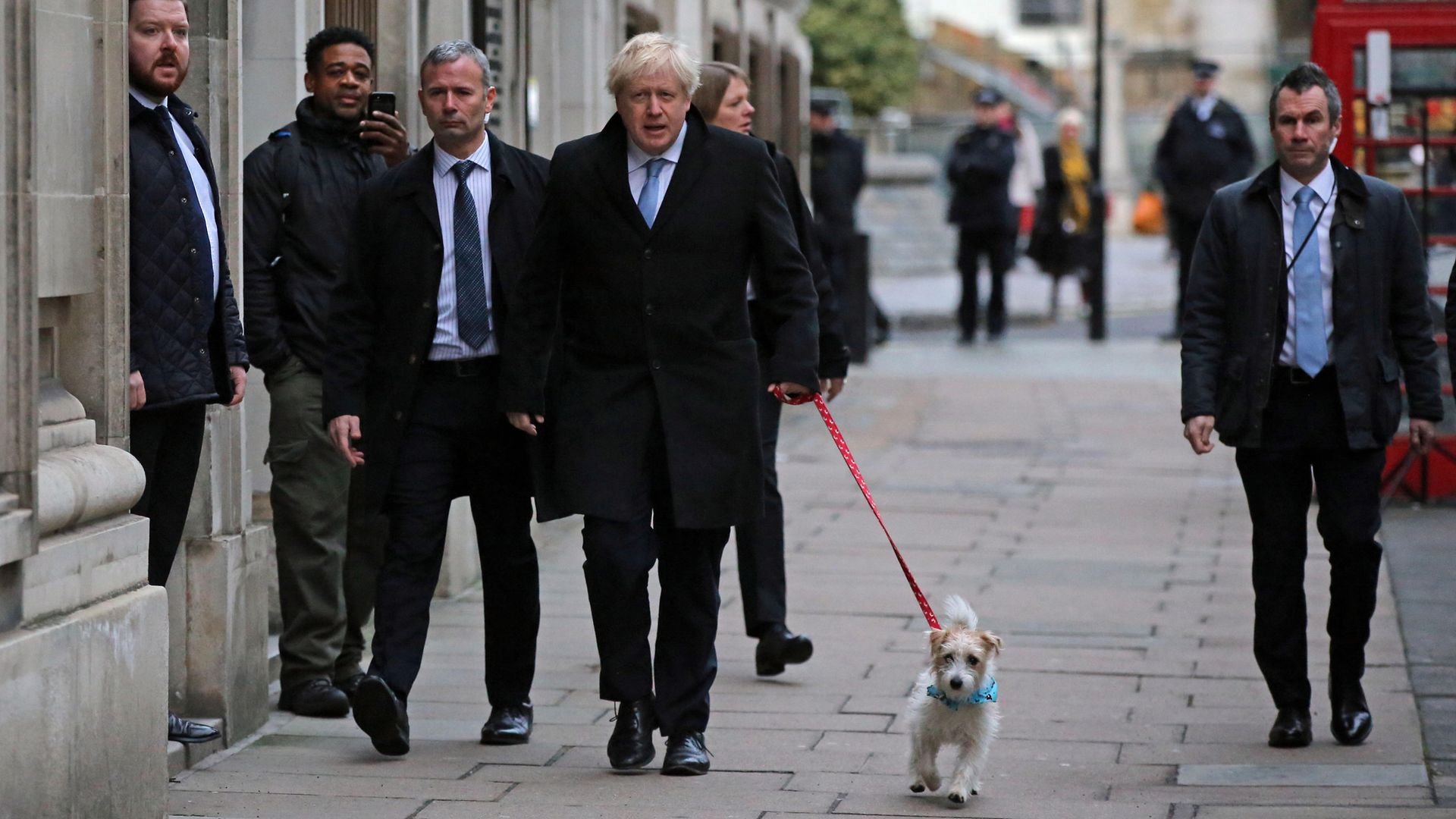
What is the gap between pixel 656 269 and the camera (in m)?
5.79

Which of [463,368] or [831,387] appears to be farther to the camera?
[831,387]

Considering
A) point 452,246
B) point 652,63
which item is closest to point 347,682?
point 452,246

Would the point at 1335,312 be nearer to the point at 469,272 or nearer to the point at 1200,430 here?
the point at 1200,430

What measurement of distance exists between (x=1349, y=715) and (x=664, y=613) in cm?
188

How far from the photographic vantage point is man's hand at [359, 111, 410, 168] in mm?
6754

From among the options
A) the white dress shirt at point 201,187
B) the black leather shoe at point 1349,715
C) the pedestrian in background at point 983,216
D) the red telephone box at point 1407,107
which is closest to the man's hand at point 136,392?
the white dress shirt at point 201,187

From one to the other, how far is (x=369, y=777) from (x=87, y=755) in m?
1.16

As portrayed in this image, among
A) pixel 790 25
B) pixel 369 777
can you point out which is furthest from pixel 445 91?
pixel 790 25

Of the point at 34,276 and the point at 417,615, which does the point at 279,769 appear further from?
the point at 34,276

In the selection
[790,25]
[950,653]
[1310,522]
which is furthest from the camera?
[790,25]

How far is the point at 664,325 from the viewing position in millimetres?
5785

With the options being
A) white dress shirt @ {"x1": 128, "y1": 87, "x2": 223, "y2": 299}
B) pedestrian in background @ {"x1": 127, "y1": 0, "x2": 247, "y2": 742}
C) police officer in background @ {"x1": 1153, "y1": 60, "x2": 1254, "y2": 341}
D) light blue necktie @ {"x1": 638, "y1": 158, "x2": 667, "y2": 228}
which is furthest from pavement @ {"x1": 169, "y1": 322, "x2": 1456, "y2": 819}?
police officer in background @ {"x1": 1153, "y1": 60, "x2": 1254, "y2": 341}

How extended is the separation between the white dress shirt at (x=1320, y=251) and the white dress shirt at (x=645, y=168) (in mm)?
1687

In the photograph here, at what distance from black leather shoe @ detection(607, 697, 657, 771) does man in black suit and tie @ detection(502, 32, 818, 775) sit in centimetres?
2
